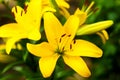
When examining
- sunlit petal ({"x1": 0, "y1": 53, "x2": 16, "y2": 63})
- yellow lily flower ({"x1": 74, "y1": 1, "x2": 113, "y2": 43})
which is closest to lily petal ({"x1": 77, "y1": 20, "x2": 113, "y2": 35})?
yellow lily flower ({"x1": 74, "y1": 1, "x2": 113, "y2": 43})

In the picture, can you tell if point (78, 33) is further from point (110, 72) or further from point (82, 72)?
point (110, 72)

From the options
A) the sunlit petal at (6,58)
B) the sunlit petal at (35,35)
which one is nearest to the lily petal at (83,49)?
the sunlit petal at (35,35)

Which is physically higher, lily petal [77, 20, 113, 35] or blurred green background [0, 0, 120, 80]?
lily petal [77, 20, 113, 35]

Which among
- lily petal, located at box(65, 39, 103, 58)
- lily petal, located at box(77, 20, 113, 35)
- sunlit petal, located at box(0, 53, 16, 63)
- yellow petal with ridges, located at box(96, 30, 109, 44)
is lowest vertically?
sunlit petal, located at box(0, 53, 16, 63)

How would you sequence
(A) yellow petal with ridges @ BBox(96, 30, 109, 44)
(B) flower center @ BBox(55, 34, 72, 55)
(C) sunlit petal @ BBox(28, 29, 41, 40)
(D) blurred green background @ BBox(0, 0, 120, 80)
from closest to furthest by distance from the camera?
(C) sunlit petal @ BBox(28, 29, 41, 40) → (B) flower center @ BBox(55, 34, 72, 55) → (A) yellow petal with ridges @ BBox(96, 30, 109, 44) → (D) blurred green background @ BBox(0, 0, 120, 80)

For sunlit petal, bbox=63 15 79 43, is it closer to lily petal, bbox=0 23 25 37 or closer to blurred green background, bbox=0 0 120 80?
lily petal, bbox=0 23 25 37

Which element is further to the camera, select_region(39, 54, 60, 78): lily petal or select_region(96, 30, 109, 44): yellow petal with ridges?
select_region(96, 30, 109, 44): yellow petal with ridges

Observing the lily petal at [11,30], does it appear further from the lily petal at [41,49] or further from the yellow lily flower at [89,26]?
the yellow lily flower at [89,26]

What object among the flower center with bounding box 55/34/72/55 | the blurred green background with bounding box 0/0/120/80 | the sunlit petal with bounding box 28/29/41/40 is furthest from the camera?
the blurred green background with bounding box 0/0/120/80

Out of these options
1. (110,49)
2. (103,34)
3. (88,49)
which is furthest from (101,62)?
(88,49)
